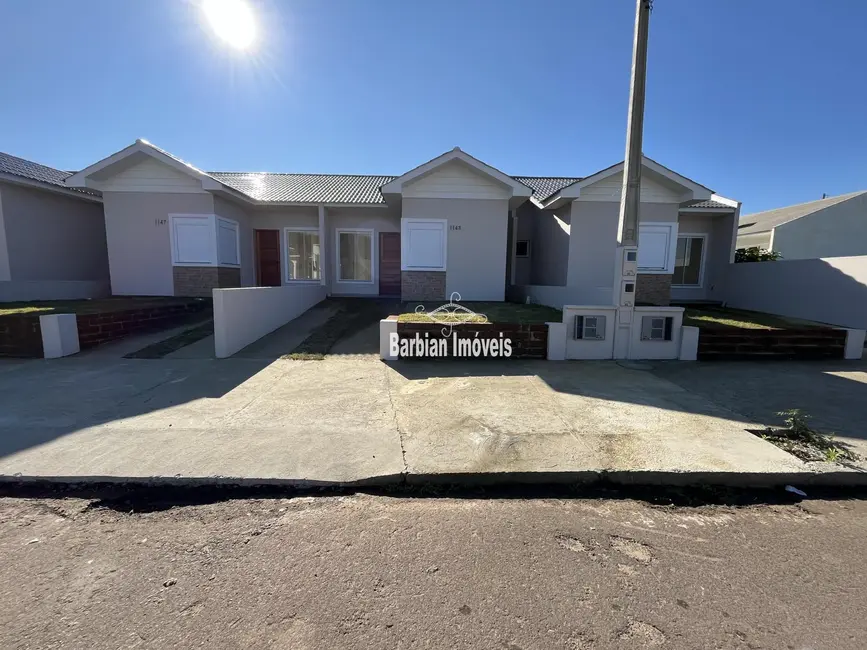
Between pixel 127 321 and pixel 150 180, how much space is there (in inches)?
204

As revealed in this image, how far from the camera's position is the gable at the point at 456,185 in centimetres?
1107

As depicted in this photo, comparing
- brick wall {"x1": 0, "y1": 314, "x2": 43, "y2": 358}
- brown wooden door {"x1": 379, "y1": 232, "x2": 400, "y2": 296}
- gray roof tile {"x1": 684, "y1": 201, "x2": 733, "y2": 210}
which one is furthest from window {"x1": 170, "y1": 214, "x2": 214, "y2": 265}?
gray roof tile {"x1": 684, "y1": 201, "x2": 733, "y2": 210}

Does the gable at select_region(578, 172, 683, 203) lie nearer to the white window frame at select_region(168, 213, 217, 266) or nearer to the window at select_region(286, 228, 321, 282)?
the window at select_region(286, 228, 321, 282)

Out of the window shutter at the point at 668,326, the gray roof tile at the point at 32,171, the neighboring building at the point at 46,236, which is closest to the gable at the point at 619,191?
the window shutter at the point at 668,326

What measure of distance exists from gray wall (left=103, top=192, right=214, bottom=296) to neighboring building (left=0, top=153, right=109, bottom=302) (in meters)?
1.26

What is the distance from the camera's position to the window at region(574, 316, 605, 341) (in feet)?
22.5

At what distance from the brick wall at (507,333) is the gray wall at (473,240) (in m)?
4.86

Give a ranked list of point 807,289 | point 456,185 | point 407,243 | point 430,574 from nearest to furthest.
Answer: point 430,574
point 807,289
point 456,185
point 407,243

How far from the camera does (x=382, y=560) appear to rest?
7.41ft

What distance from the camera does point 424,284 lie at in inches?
455

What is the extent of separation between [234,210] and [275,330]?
5.54 metres

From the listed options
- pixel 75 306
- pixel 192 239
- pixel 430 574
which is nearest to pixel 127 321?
pixel 75 306

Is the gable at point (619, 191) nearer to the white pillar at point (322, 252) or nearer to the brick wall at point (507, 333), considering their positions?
the brick wall at point (507, 333)

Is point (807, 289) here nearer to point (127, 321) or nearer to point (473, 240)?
point (473, 240)
